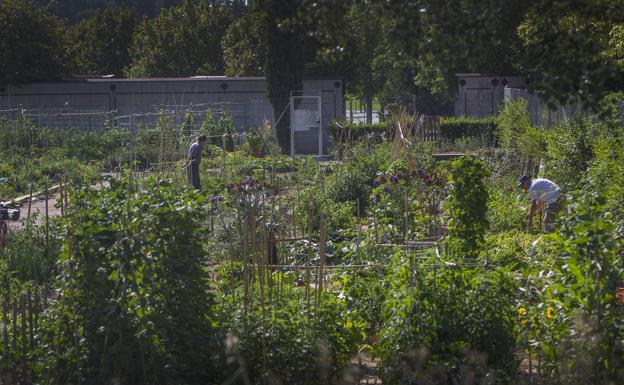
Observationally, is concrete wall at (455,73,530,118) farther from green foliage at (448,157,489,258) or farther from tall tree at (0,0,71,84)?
green foliage at (448,157,489,258)

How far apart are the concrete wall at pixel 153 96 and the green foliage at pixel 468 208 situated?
2288cm

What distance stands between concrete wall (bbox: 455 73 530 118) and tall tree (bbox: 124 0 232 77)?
1320 cm

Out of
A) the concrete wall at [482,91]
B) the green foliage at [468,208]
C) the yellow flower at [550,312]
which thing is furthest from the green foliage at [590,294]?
the concrete wall at [482,91]

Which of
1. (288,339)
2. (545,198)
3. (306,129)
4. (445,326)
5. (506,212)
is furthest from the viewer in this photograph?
(306,129)

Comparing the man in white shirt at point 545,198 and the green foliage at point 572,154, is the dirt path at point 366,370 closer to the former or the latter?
the man in white shirt at point 545,198

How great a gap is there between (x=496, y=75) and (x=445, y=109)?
17709mm

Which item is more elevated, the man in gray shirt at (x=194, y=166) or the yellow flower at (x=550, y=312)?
the man in gray shirt at (x=194, y=166)

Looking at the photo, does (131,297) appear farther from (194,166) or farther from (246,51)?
(246,51)

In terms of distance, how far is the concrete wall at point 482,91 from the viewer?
107ft

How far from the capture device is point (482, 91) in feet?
108

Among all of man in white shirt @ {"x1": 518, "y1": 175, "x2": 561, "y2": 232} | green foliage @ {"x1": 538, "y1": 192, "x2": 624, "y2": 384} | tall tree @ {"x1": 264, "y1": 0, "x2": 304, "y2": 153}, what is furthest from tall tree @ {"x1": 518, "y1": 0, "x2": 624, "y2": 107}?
tall tree @ {"x1": 264, "y1": 0, "x2": 304, "y2": 153}

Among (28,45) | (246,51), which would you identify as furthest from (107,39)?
(28,45)

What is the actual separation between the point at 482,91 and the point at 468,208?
27.4 meters

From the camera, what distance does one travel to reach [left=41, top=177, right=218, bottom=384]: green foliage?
477cm
